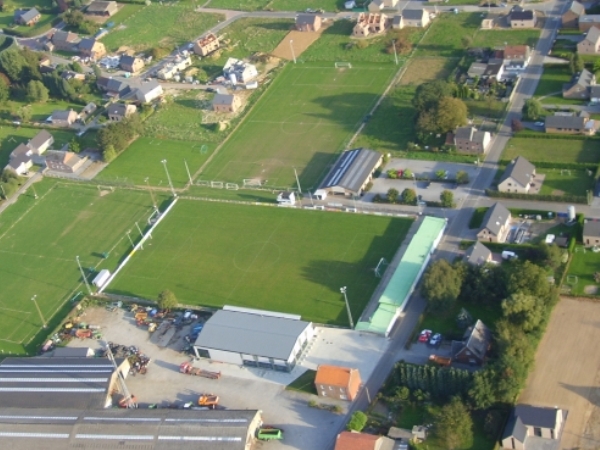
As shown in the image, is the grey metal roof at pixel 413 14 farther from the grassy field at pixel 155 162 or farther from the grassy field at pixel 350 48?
the grassy field at pixel 155 162

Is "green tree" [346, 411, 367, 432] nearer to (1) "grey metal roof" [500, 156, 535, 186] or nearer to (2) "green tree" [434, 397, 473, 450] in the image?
(2) "green tree" [434, 397, 473, 450]

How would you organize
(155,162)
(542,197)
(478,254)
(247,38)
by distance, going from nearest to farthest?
1. (478,254)
2. (542,197)
3. (155,162)
4. (247,38)

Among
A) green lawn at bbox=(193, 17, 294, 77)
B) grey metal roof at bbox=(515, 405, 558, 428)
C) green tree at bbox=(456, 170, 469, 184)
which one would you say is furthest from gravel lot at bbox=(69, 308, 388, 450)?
green lawn at bbox=(193, 17, 294, 77)

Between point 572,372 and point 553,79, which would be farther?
point 553,79

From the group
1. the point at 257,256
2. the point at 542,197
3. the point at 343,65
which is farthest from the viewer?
the point at 343,65

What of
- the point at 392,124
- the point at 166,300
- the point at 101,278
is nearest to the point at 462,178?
the point at 392,124

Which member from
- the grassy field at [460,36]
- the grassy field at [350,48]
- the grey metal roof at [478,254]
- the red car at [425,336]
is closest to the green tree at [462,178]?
the grey metal roof at [478,254]

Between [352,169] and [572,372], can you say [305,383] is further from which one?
[352,169]
